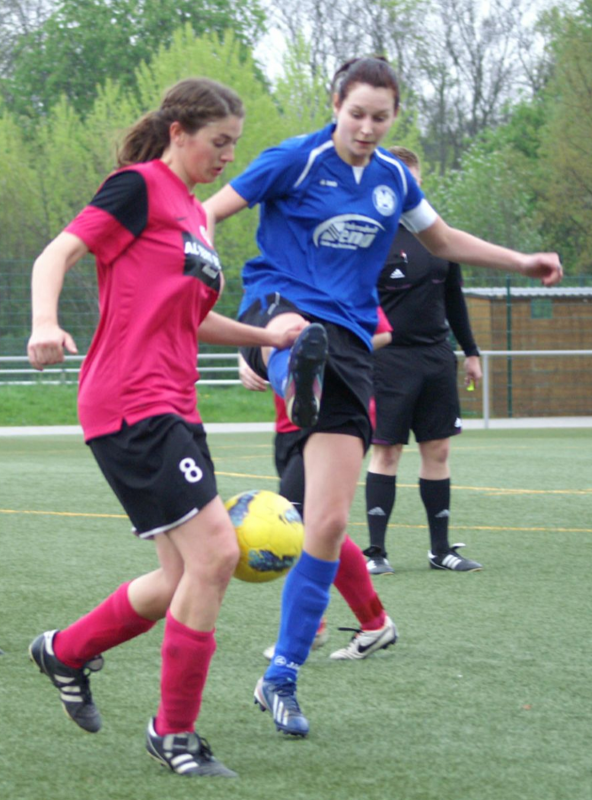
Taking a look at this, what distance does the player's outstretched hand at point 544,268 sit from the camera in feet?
14.1

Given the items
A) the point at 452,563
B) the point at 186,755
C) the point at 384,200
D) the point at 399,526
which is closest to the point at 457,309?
the point at 452,563

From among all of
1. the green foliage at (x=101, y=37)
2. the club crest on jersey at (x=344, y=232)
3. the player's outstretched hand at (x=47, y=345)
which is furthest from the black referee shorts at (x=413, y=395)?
the green foliage at (x=101, y=37)

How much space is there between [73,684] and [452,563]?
3432 millimetres

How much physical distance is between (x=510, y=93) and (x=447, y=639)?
3946 centimetres

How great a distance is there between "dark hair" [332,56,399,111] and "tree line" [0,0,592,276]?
23.1 meters

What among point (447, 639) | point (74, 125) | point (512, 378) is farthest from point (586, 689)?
point (74, 125)

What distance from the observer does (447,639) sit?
510 cm

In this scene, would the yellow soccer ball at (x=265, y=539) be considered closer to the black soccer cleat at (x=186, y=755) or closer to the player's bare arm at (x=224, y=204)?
the black soccer cleat at (x=186, y=755)

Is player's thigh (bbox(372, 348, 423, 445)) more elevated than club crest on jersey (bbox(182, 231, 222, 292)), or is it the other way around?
club crest on jersey (bbox(182, 231, 222, 292))

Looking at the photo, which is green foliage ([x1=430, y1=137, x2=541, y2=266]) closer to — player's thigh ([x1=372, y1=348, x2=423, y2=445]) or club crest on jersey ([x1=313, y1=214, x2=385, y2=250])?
player's thigh ([x1=372, y1=348, x2=423, y2=445])

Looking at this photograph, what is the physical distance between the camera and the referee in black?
6.73m

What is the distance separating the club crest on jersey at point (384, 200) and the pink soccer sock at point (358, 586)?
112 cm

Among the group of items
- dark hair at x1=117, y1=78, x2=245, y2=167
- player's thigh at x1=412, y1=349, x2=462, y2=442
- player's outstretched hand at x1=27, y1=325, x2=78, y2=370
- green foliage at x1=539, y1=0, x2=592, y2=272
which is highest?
green foliage at x1=539, y1=0, x2=592, y2=272

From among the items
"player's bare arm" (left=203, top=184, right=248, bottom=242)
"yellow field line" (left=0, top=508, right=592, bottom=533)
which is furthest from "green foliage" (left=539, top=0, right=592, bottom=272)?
"player's bare arm" (left=203, top=184, right=248, bottom=242)
